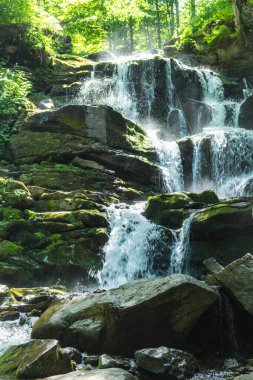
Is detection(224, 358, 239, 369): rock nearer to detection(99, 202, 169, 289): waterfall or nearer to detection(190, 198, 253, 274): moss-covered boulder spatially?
detection(190, 198, 253, 274): moss-covered boulder

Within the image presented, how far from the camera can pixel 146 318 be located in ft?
20.0

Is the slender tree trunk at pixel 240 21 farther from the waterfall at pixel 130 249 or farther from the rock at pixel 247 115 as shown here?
the waterfall at pixel 130 249

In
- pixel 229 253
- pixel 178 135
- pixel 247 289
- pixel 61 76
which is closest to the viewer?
pixel 247 289

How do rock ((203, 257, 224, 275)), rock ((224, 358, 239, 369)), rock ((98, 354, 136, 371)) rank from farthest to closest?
rock ((203, 257, 224, 275)) < rock ((224, 358, 239, 369)) < rock ((98, 354, 136, 371))

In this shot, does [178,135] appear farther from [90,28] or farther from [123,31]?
[123,31]

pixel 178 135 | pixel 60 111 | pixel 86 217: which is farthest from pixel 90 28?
pixel 86 217

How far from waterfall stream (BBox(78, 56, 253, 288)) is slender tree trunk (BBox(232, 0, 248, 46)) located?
9.00ft

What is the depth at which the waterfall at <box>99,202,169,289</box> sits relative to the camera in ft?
38.1

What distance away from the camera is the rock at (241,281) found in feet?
21.4

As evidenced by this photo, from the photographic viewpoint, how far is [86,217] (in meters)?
12.1

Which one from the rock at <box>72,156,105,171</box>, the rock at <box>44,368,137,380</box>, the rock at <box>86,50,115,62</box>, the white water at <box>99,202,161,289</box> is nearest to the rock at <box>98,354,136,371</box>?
the rock at <box>44,368,137,380</box>

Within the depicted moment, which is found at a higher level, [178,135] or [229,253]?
[178,135]

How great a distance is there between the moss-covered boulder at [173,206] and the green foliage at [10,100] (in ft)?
24.0

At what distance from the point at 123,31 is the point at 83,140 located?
39.1 m
